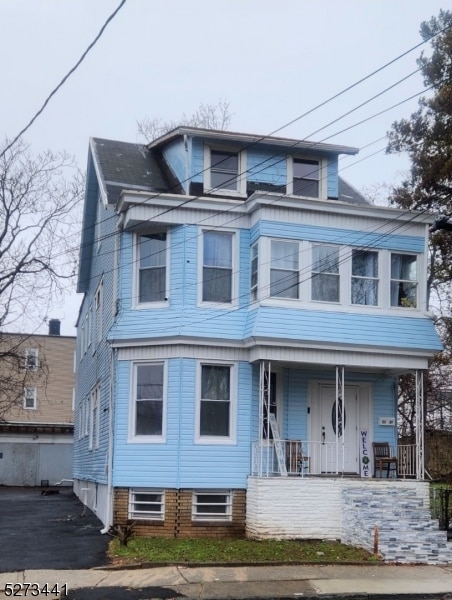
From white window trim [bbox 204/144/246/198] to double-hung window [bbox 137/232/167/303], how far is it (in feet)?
6.20

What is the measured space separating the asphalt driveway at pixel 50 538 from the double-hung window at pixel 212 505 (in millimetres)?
1941

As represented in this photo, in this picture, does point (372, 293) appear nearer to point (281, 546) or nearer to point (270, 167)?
point (270, 167)

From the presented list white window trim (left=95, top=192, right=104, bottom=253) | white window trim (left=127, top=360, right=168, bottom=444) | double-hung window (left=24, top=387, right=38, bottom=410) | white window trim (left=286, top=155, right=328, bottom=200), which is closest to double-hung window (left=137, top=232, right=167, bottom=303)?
white window trim (left=127, top=360, right=168, bottom=444)

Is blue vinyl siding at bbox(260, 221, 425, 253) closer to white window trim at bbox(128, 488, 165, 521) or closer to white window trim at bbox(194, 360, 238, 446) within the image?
white window trim at bbox(194, 360, 238, 446)

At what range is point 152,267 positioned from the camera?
18344 millimetres

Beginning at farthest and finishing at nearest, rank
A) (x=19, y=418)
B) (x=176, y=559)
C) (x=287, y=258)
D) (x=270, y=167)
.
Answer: (x=19, y=418), (x=270, y=167), (x=287, y=258), (x=176, y=559)

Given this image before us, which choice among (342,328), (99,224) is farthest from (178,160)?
(342,328)

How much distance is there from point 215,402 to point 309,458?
2448mm

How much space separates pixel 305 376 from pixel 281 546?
14.5 ft

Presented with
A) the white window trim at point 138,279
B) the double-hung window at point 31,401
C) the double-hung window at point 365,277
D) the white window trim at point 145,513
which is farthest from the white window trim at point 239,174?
the double-hung window at point 31,401

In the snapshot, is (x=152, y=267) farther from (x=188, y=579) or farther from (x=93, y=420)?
(x=188, y=579)

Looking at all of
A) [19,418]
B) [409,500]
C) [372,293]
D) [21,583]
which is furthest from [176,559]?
[19,418]

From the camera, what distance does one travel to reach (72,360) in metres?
48.4

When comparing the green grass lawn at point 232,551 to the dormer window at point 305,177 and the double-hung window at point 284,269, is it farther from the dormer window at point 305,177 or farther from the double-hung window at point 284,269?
the dormer window at point 305,177
